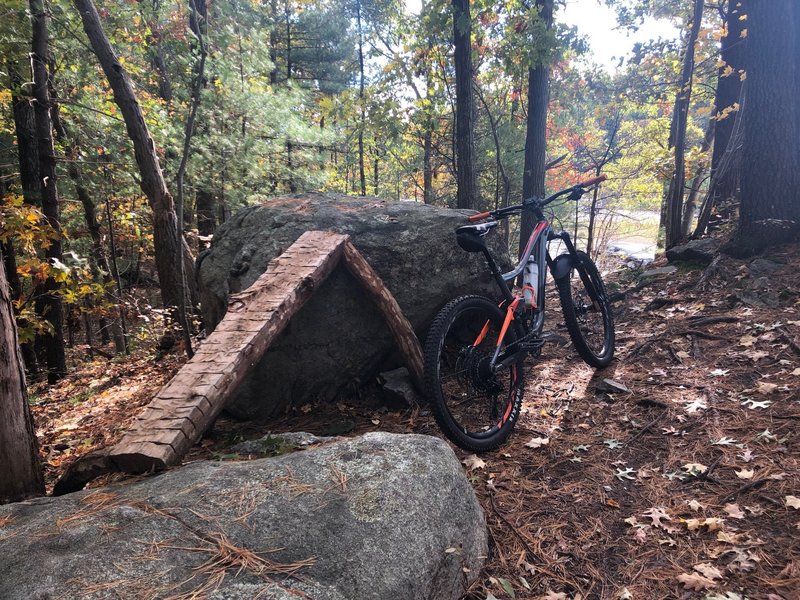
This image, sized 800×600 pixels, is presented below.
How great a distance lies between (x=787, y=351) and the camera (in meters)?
3.92

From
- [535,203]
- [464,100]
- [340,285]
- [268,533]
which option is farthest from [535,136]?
[268,533]

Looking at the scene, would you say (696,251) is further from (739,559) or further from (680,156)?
(739,559)

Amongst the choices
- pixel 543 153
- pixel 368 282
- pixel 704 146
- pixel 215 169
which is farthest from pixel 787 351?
pixel 215 169

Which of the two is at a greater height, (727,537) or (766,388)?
(766,388)

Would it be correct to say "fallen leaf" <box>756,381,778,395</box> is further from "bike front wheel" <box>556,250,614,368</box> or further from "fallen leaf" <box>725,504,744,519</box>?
"fallen leaf" <box>725,504,744,519</box>

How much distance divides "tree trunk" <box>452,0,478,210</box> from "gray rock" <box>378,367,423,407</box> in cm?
484

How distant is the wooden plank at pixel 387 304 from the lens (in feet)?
13.1

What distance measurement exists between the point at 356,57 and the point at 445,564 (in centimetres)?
2172

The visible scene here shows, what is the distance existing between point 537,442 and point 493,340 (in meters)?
0.85

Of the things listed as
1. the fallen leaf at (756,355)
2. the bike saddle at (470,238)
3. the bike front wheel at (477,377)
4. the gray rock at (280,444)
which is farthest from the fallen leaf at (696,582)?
the fallen leaf at (756,355)

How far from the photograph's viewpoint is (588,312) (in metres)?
4.83

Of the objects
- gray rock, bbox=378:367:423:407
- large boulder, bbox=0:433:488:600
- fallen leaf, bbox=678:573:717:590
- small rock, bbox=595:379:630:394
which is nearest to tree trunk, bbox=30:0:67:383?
gray rock, bbox=378:367:423:407

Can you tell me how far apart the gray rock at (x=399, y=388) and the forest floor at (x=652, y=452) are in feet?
0.40

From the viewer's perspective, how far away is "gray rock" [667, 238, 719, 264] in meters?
6.65
